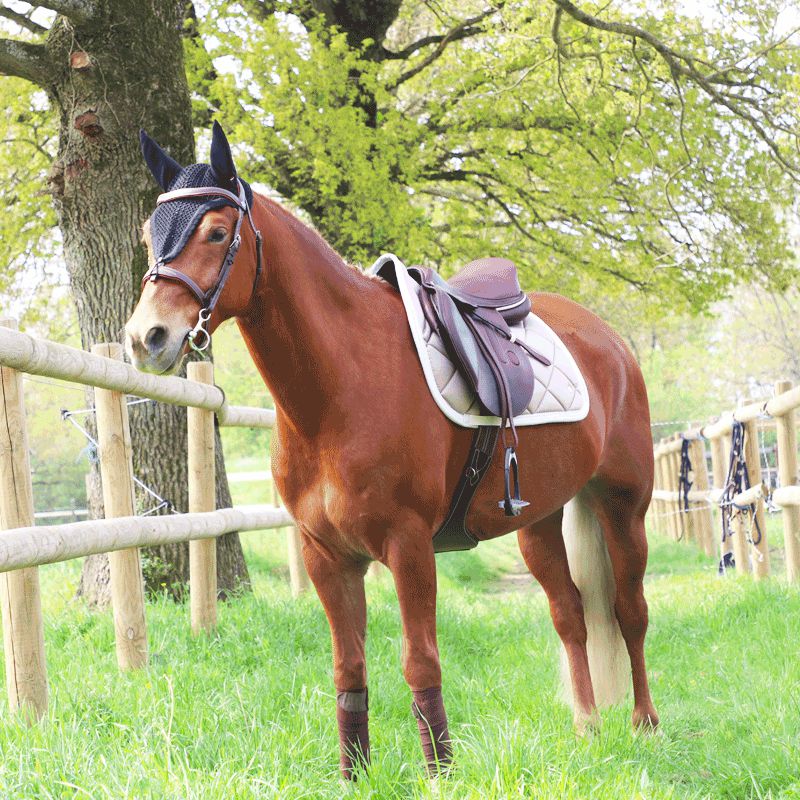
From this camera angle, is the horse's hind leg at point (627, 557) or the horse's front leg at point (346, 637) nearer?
the horse's front leg at point (346, 637)

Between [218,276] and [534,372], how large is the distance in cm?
145

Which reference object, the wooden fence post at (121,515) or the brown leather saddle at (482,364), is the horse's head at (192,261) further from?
the wooden fence post at (121,515)

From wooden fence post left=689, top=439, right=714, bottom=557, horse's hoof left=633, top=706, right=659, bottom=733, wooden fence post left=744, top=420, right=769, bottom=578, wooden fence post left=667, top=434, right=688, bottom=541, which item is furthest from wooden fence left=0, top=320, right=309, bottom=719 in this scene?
wooden fence post left=667, top=434, right=688, bottom=541

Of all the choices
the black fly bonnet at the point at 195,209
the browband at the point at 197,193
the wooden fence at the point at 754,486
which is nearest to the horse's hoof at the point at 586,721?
the black fly bonnet at the point at 195,209

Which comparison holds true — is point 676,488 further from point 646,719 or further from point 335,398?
point 335,398

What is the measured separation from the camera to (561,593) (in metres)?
4.02

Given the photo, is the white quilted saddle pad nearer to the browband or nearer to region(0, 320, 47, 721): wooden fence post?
the browband

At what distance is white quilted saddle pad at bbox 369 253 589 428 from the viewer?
119 inches

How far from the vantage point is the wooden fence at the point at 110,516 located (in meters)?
3.35

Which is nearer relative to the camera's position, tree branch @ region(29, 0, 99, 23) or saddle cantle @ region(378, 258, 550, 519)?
saddle cantle @ region(378, 258, 550, 519)

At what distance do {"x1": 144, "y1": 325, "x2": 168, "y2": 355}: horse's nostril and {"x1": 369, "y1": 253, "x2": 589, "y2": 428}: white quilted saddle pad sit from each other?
0.95 meters

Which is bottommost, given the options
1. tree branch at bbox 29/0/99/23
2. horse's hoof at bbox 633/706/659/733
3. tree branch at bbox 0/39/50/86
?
horse's hoof at bbox 633/706/659/733

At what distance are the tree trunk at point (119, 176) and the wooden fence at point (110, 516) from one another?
67 cm

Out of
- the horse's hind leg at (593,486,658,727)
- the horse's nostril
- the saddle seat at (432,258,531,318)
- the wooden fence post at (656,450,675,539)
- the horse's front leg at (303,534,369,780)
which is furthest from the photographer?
the wooden fence post at (656,450,675,539)
